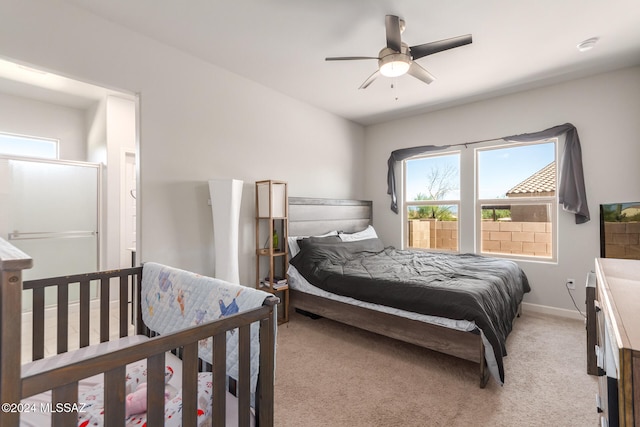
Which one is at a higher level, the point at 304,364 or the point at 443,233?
the point at 443,233

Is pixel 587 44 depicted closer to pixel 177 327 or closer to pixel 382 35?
pixel 382 35

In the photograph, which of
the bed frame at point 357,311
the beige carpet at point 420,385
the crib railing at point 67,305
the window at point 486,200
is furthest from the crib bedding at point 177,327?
the window at point 486,200

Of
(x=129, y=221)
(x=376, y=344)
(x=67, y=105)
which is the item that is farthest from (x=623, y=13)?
(x=67, y=105)

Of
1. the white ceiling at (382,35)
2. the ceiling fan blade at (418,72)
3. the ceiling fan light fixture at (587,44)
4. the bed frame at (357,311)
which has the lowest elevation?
the bed frame at (357,311)

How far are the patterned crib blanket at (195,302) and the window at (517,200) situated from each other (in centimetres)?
369

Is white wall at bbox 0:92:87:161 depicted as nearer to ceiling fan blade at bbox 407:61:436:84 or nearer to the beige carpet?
the beige carpet

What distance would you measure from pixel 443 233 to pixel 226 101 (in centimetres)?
338

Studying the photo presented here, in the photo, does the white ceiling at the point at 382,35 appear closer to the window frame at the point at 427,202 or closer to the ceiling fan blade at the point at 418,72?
the ceiling fan blade at the point at 418,72

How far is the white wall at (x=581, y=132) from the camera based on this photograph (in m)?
3.03

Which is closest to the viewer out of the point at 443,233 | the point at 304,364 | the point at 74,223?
the point at 304,364

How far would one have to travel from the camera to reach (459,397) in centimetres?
189

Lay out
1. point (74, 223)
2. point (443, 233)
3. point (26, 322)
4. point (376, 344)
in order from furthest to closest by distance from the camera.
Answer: point (443, 233) < point (74, 223) < point (26, 322) < point (376, 344)

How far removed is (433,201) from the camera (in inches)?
173

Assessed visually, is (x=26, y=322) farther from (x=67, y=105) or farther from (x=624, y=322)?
(x=624, y=322)
